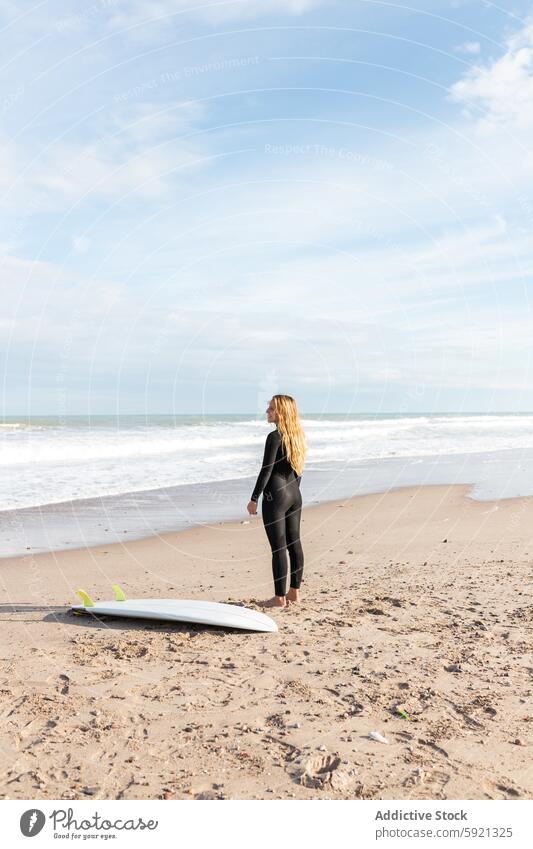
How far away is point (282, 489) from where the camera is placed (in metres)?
7.09

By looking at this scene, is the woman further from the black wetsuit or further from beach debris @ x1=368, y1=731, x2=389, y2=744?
beach debris @ x1=368, y1=731, x2=389, y2=744

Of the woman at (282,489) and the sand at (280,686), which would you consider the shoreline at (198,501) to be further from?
the woman at (282,489)

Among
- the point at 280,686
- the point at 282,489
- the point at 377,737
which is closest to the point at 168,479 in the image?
the point at 282,489

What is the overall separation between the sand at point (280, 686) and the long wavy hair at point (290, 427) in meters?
1.51

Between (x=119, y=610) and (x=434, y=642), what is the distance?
2.87 m

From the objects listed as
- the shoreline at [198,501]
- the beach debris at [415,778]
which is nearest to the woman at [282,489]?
the beach debris at [415,778]

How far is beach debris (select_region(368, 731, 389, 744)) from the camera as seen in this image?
4.01 meters

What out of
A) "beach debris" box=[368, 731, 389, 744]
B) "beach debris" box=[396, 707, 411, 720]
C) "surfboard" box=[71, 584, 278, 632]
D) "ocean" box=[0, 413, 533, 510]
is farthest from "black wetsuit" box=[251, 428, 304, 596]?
"ocean" box=[0, 413, 533, 510]

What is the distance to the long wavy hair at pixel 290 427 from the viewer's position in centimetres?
700

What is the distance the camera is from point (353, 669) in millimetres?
5164

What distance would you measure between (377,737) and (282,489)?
3301 millimetres

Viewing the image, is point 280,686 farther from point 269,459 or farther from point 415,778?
point 269,459

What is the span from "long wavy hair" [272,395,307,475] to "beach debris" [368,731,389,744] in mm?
3177

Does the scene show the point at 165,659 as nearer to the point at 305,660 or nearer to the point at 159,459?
the point at 305,660
